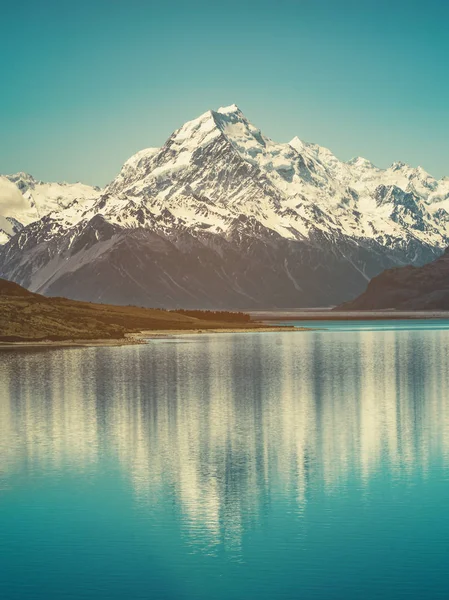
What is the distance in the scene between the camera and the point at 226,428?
76.7 meters

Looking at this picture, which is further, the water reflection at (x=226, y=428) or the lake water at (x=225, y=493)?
the water reflection at (x=226, y=428)

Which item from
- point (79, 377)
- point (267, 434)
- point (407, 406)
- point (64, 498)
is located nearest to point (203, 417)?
point (267, 434)

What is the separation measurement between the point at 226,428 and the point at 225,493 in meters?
24.3

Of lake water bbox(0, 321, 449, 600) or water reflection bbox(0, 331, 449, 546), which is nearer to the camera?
lake water bbox(0, 321, 449, 600)

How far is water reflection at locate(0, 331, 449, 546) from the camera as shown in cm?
5422

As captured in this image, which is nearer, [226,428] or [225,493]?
[225,493]

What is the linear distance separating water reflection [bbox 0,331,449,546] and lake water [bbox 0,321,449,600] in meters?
0.19

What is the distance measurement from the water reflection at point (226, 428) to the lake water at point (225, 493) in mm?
187

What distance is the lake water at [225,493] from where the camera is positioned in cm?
3847

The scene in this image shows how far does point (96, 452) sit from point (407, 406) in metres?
33.0

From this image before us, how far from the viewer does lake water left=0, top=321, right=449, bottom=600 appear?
126ft

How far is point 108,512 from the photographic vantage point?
49031 mm

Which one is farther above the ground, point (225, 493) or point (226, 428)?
point (226, 428)

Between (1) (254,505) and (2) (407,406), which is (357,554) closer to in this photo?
(1) (254,505)
